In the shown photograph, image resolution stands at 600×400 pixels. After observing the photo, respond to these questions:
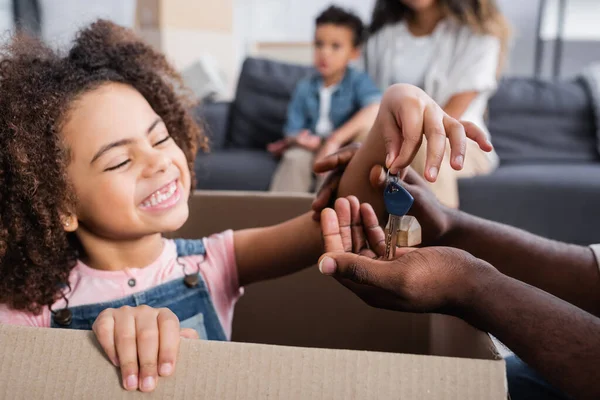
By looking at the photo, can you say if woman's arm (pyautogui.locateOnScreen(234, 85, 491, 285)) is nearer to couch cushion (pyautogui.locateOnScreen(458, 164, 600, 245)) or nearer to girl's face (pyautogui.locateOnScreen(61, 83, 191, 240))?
girl's face (pyautogui.locateOnScreen(61, 83, 191, 240))

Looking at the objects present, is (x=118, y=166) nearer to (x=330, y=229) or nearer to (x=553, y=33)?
(x=330, y=229)

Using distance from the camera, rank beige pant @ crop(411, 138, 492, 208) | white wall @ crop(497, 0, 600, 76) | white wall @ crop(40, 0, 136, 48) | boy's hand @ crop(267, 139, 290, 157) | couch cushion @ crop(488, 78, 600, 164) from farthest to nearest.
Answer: white wall @ crop(40, 0, 136, 48) < white wall @ crop(497, 0, 600, 76) < couch cushion @ crop(488, 78, 600, 164) < boy's hand @ crop(267, 139, 290, 157) < beige pant @ crop(411, 138, 492, 208)

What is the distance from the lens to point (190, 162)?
902 mm

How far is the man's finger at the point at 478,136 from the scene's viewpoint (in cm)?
54

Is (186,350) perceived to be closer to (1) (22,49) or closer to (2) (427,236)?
(2) (427,236)

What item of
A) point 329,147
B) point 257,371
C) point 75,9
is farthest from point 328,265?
point 75,9

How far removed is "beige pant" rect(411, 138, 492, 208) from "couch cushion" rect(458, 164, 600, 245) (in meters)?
0.04

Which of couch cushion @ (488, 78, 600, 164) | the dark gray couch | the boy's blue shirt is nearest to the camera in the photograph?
the dark gray couch

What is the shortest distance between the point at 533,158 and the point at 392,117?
173 cm

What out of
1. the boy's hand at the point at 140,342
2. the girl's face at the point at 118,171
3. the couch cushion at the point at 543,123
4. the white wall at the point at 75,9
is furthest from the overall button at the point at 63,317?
the white wall at the point at 75,9

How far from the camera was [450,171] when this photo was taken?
4.59 feet

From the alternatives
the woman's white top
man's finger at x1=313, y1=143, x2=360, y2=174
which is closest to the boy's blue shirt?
the woman's white top

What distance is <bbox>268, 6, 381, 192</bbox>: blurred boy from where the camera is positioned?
6.00ft

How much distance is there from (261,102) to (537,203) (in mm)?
1187
